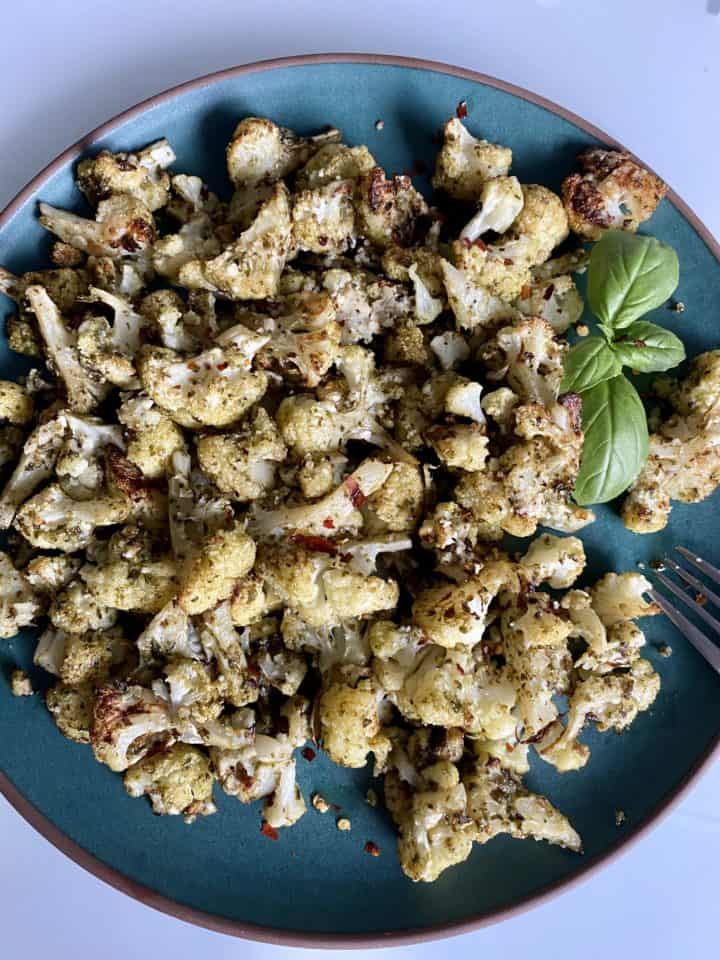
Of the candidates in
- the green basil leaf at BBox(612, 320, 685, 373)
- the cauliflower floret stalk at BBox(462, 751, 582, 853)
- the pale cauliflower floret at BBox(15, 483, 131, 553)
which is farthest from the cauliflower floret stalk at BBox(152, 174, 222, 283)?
the cauliflower floret stalk at BBox(462, 751, 582, 853)

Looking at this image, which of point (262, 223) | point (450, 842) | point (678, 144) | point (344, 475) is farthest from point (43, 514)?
point (678, 144)

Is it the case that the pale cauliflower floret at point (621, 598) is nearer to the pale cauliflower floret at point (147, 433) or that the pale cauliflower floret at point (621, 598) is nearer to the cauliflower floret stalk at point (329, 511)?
the cauliflower floret stalk at point (329, 511)

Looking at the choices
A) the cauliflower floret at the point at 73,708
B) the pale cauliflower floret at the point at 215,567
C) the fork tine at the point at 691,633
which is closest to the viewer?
the pale cauliflower floret at the point at 215,567

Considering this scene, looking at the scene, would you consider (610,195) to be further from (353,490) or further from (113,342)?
(113,342)

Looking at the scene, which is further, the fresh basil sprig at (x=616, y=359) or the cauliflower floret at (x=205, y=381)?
the fresh basil sprig at (x=616, y=359)

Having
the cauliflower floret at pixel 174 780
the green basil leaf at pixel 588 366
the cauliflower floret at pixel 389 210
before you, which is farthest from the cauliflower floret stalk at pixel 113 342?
the green basil leaf at pixel 588 366

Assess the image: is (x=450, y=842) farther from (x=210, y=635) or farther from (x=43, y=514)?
(x=43, y=514)
